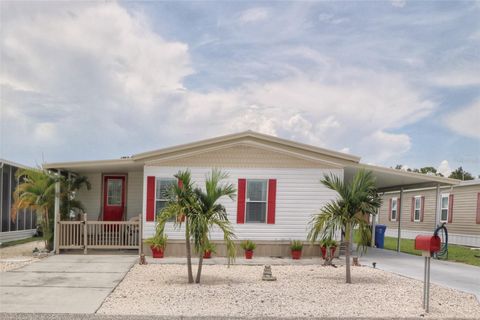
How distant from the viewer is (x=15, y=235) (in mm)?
16688

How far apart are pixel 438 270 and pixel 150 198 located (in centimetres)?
829

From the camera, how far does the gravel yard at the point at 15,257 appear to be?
34.0 ft

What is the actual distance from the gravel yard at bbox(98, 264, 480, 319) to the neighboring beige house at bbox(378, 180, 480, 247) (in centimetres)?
862

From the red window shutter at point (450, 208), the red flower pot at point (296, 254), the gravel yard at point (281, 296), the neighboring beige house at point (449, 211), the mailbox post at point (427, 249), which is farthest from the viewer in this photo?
the red window shutter at point (450, 208)

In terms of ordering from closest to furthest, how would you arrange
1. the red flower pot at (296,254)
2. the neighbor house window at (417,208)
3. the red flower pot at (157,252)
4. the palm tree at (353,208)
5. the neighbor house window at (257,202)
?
1. the palm tree at (353,208)
2. the red flower pot at (157,252)
3. the red flower pot at (296,254)
4. the neighbor house window at (257,202)
5. the neighbor house window at (417,208)

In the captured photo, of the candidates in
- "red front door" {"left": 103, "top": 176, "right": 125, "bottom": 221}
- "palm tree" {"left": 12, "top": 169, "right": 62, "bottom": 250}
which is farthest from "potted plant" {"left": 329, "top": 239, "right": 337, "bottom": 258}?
"palm tree" {"left": 12, "top": 169, "right": 62, "bottom": 250}

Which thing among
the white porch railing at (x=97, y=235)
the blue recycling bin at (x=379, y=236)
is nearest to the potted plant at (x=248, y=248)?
the white porch railing at (x=97, y=235)

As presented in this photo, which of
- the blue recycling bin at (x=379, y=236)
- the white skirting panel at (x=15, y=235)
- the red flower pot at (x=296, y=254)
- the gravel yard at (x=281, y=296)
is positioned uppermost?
the blue recycling bin at (x=379, y=236)

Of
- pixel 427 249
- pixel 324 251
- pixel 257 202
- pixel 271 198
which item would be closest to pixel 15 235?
pixel 257 202

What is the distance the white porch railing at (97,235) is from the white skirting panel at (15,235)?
4.43 metres

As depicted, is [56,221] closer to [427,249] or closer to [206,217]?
[206,217]

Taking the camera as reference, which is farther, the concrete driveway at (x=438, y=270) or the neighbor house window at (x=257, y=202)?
the neighbor house window at (x=257, y=202)

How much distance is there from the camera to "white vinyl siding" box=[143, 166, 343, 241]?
12234 millimetres

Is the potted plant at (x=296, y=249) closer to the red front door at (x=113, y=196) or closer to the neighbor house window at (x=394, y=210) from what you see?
the red front door at (x=113, y=196)
